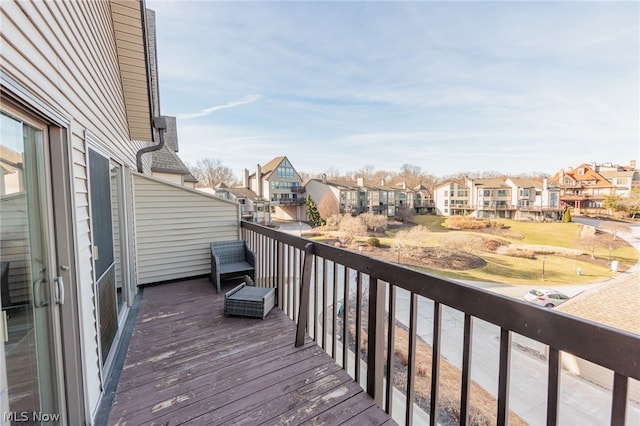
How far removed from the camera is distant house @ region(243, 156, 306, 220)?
30922 mm

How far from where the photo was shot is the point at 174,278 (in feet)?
15.6

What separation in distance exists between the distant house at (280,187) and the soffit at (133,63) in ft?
84.5

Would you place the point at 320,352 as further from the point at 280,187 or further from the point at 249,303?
the point at 280,187

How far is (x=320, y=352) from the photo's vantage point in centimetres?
257

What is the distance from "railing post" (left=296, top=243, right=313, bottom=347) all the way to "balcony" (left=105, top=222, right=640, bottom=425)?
0.01 metres

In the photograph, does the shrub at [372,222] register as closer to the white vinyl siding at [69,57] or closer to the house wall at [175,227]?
the house wall at [175,227]

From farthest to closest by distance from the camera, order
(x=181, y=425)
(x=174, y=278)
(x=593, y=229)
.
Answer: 1. (x=593, y=229)
2. (x=174, y=278)
3. (x=181, y=425)

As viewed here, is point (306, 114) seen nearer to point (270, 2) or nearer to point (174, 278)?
point (270, 2)

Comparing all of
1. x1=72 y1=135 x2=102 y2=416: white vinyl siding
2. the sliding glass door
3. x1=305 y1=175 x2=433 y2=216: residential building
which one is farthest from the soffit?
x1=305 y1=175 x2=433 y2=216: residential building

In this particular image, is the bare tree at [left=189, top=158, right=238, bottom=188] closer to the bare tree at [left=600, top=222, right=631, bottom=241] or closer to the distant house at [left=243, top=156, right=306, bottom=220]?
the distant house at [left=243, top=156, right=306, bottom=220]

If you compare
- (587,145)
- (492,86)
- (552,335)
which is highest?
(492,86)

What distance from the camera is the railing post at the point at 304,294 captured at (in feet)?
8.59

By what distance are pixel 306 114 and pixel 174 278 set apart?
25611 mm

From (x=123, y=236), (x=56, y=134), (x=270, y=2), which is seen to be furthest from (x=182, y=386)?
(x=270, y=2)
